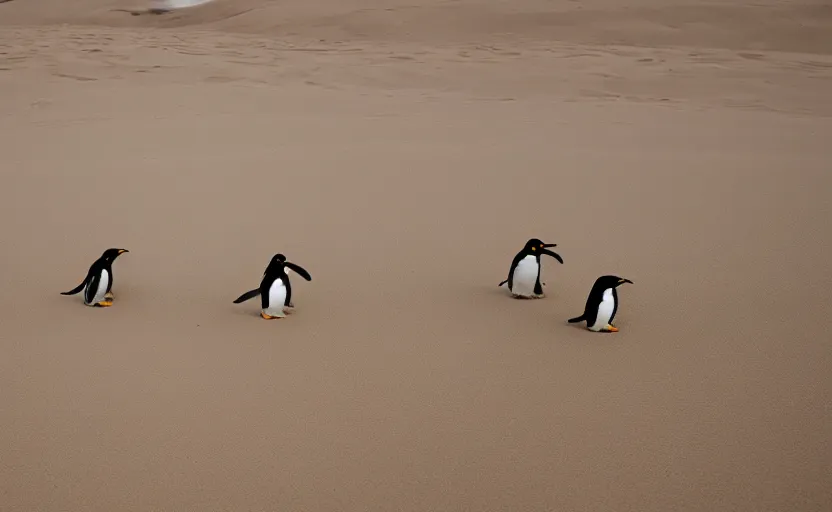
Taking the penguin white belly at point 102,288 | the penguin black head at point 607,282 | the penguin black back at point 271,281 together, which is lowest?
the penguin white belly at point 102,288

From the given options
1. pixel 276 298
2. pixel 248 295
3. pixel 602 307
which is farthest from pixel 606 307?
pixel 248 295

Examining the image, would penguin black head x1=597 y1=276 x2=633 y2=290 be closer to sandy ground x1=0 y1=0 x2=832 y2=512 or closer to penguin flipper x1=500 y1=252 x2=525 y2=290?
sandy ground x1=0 y1=0 x2=832 y2=512

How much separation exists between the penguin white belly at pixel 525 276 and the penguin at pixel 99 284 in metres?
1.81

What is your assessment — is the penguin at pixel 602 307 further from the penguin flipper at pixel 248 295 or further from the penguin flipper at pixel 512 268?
the penguin flipper at pixel 248 295

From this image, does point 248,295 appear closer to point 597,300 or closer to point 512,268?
point 512,268

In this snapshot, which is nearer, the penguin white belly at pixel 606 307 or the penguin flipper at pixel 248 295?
the penguin white belly at pixel 606 307

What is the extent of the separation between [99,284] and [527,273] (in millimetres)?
1890

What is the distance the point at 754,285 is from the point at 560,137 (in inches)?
157

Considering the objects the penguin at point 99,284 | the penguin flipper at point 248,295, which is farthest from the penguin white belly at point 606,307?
the penguin at point 99,284

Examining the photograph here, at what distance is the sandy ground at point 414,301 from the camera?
2467 millimetres

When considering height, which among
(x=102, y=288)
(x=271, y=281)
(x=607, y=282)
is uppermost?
(x=607, y=282)

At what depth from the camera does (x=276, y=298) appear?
3.65m

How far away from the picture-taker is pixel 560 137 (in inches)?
310

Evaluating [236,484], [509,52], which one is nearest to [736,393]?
[236,484]
